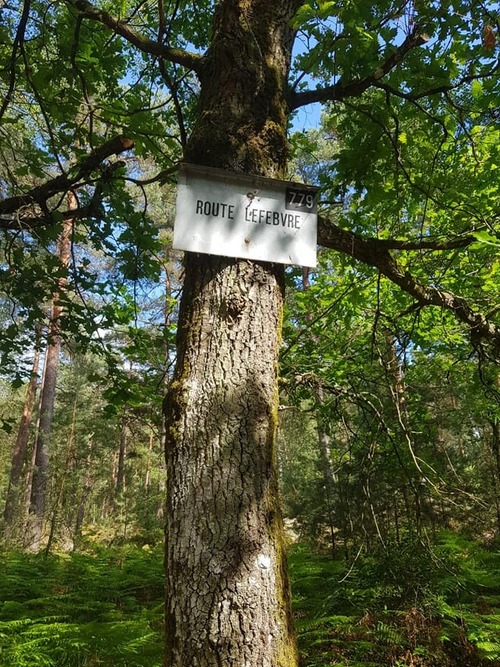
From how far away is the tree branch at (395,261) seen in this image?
2055mm

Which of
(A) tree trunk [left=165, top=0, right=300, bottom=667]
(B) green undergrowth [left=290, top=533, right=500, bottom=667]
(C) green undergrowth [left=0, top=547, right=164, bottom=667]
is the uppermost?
(A) tree trunk [left=165, top=0, right=300, bottom=667]

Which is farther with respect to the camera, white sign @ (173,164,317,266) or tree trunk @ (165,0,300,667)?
→ white sign @ (173,164,317,266)

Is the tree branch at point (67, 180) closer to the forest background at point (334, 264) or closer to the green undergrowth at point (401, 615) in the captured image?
the forest background at point (334, 264)

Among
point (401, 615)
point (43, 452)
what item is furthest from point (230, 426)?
point (43, 452)

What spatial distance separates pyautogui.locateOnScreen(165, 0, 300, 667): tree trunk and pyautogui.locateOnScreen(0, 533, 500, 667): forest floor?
103 centimetres

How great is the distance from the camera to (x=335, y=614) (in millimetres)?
4414

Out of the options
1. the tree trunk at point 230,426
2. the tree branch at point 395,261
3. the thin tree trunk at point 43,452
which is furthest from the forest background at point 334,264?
the thin tree trunk at point 43,452

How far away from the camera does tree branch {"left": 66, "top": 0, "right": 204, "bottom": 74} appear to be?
2.07 meters

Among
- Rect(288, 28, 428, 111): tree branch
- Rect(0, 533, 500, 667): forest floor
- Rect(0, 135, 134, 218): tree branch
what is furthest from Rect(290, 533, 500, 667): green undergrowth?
Rect(0, 135, 134, 218): tree branch

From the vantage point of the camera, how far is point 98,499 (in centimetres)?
2766

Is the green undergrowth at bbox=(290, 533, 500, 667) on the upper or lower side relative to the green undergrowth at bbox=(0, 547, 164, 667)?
upper

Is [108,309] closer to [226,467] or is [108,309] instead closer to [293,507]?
[226,467]

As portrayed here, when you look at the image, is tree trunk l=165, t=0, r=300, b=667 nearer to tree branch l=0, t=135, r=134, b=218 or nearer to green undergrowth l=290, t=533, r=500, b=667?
tree branch l=0, t=135, r=134, b=218

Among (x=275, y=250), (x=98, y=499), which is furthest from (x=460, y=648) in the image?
(x=98, y=499)
